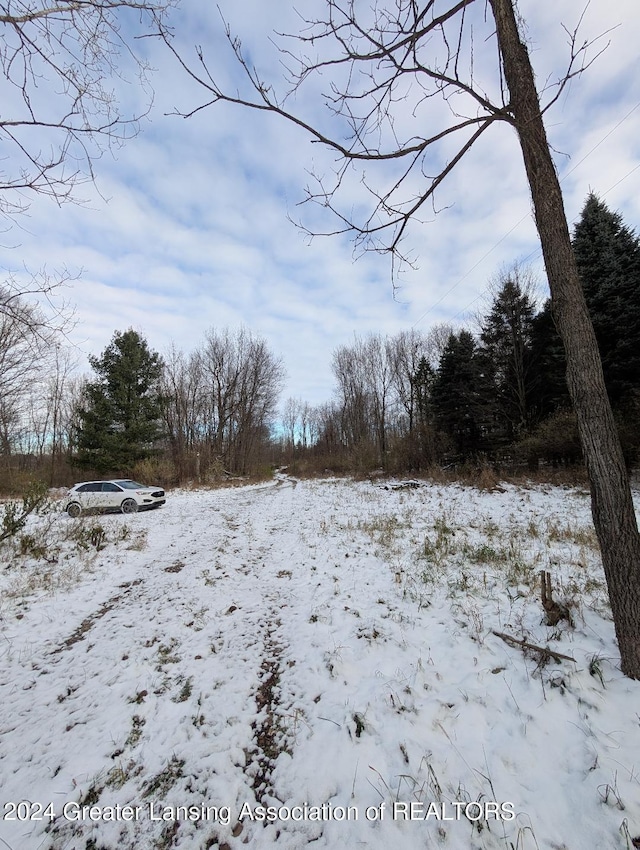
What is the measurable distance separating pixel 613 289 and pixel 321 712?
Answer: 59.8 ft

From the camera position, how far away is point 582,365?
2.56 metres

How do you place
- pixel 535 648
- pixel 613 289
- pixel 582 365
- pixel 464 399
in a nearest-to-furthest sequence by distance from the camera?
1. pixel 582 365
2. pixel 535 648
3. pixel 613 289
4. pixel 464 399

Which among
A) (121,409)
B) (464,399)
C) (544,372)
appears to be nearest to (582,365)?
(464,399)

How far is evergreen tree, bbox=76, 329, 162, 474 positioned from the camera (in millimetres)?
23469

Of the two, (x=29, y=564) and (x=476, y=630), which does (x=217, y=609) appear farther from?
(x=29, y=564)

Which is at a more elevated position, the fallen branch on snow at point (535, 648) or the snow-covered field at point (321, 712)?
the fallen branch on snow at point (535, 648)

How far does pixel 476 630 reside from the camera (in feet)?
11.2

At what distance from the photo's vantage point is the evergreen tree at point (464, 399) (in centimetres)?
1969

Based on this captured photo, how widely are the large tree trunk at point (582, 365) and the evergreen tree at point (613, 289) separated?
1413cm

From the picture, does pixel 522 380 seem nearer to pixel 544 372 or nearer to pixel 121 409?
pixel 544 372

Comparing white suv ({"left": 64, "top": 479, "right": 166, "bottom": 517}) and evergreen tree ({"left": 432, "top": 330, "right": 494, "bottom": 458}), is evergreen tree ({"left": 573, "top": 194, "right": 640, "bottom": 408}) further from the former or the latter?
white suv ({"left": 64, "top": 479, "right": 166, "bottom": 517})

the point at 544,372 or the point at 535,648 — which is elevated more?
the point at 544,372

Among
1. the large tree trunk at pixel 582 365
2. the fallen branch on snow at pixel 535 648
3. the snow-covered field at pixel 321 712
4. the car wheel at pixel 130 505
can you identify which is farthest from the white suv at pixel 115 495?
the large tree trunk at pixel 582 365

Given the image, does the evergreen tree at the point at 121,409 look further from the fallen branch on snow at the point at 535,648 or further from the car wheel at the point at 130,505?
the fallen branch on snow at the point at 535,648
